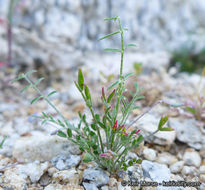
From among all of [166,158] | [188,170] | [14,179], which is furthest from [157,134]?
[14,179]

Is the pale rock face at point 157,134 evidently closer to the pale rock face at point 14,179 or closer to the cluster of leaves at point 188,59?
the pale rock face at point 14,179

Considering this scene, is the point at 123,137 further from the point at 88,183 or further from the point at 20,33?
the point at 20,33

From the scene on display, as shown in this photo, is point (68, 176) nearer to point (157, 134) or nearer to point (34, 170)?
point (34, 170)

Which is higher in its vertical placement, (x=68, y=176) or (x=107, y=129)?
(x=107, y=129)

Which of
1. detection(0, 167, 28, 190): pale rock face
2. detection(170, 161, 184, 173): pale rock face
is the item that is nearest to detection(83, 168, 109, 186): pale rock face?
detection(0, 167, 28, 190): pale rock face

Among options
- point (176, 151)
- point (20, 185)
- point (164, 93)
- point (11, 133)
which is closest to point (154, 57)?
point (164, 93)

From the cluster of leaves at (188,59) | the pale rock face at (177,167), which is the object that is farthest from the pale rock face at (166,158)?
the cluster of leaves at (188,59)
